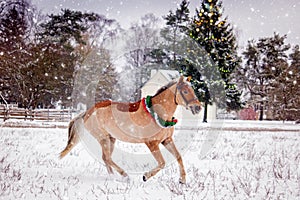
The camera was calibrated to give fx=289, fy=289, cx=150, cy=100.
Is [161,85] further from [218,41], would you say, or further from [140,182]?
[140,182]

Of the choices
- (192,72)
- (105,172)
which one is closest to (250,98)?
(192,72)

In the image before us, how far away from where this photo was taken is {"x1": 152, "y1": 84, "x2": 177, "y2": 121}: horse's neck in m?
5.25

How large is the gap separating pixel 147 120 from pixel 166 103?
468 mm

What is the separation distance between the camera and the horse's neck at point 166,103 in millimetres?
5250

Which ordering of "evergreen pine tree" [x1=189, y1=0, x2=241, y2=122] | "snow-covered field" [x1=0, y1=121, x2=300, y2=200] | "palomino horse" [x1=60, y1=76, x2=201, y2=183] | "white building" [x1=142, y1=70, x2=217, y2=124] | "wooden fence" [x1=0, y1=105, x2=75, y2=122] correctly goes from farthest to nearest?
"white building" [x1=142, y1=70, x2=217, y2=124] → "evergreen pine tree" [x1=189, y1=0, x2=241, y2=122] → "wooden fence" [x1=0, y1=105, x2=75, y2=122] → "palomino horse" [x1=60, y1=76, x2=201, y2=183] → "snow-covered field" [x1=0, y1=121, x2=300, y2=200]

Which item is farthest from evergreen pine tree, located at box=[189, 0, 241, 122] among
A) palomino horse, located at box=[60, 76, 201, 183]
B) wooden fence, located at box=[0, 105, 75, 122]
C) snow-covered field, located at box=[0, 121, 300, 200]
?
palomino horse, located at box=[60, 76, 201, 183]

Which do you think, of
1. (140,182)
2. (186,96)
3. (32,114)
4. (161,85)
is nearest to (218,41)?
(161,85)

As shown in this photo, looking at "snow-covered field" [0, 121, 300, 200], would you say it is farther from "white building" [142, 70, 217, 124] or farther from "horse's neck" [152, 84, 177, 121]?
"white building" [142, 70, 217, 124]

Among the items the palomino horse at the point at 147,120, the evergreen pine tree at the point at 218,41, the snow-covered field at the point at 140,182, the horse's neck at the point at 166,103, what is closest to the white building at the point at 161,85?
the evergreen pine tree at the point at 218,41

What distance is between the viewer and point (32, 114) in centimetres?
2744

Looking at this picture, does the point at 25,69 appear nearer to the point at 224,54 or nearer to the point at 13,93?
the point at 13,93

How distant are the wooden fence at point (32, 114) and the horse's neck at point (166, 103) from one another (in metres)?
22.7

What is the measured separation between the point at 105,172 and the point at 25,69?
90.4 feet

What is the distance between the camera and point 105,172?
622 cm
